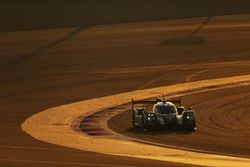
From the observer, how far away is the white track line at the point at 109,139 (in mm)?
29281

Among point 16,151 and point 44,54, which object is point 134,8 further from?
point 16,151

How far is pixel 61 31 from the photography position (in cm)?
8269

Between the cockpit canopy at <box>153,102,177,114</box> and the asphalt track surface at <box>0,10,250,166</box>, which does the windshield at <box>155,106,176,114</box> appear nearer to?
the cockpit canopy at <box>153,102,177,114</box>

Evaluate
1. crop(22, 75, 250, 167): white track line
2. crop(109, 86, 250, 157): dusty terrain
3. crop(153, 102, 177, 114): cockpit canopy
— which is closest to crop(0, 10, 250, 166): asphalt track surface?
crop(22, 75, 250, 167): white track line

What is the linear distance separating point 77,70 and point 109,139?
3027cm

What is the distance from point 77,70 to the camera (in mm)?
65438

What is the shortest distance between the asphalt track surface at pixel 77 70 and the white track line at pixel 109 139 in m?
0.95

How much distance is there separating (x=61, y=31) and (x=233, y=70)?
2282 cm

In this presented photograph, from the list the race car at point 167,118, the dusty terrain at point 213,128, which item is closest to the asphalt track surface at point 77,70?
the dusty terrain at point 213,128

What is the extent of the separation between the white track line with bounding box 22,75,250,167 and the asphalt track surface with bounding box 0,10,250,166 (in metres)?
0.95

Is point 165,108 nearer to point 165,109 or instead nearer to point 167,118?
point 165,109

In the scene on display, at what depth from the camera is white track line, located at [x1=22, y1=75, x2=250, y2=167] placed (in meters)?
29.3

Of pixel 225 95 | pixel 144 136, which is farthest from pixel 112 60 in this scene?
pixel 144 136

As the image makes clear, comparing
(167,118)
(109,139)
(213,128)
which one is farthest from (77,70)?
(109,139)
